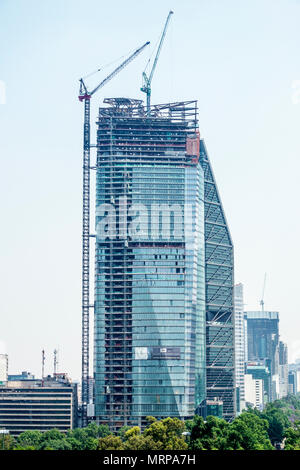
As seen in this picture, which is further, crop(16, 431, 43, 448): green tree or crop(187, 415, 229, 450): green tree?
crop(16, 431, 43, 448): green tree

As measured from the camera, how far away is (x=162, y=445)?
147250 millimetres

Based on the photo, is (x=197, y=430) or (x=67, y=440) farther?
(x=67, y=440)

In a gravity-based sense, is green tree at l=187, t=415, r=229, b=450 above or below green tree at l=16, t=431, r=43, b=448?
above

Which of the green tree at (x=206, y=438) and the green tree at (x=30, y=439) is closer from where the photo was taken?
the green tree at (x=206, y=438)

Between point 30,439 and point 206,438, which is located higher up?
point 206,438

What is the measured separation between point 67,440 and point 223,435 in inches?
1307

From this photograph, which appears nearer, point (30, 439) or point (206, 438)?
point (206, 438)

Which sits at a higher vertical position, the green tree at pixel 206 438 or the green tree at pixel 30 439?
the green tree at pixel 206 438
